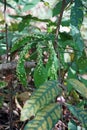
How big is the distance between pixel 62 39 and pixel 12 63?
206 mm

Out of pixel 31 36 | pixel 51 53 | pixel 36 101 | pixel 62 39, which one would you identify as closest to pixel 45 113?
pixel 36 101

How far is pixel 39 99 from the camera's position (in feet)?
2.09

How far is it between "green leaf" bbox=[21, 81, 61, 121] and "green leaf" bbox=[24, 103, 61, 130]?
1 cm

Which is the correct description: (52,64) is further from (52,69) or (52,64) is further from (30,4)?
(30,4)

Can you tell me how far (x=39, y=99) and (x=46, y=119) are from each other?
4cm

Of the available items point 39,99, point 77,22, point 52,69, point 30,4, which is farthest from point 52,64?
point 30,4

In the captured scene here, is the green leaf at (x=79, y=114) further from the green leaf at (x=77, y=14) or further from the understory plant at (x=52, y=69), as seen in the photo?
the green leaf at (x=77, y=14)

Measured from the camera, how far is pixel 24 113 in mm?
616

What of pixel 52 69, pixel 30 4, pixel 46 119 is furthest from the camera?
pixel 30 4

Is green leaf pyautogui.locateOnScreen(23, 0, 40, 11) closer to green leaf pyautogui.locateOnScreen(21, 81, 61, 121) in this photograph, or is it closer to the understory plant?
the understory plant

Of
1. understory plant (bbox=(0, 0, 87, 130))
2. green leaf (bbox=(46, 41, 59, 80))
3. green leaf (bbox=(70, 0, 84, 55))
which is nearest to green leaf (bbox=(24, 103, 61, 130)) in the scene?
understory plant (bbox=(0, 0, 87, 130))

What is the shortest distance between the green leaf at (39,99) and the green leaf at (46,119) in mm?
11

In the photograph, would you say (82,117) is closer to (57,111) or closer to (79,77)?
(57,111)

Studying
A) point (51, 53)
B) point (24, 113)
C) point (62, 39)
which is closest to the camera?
point (24, 113)
